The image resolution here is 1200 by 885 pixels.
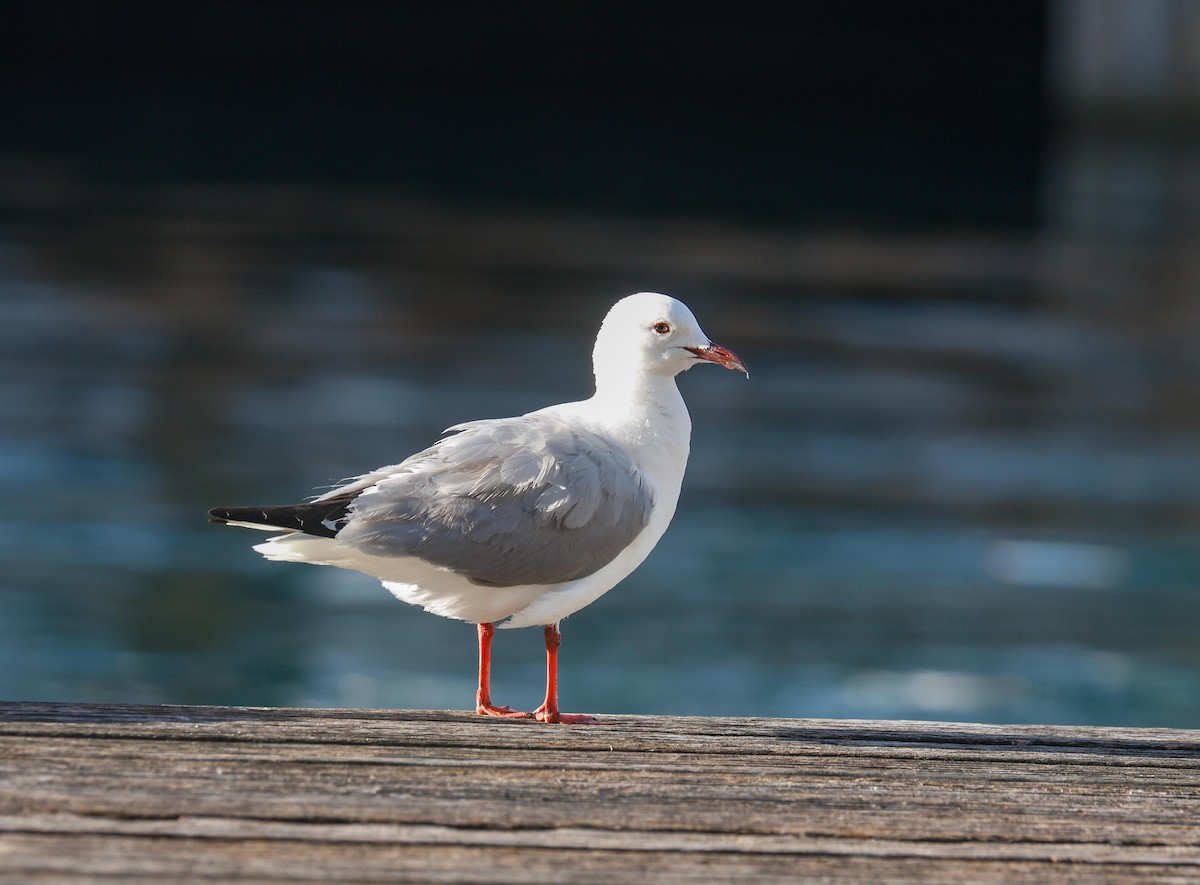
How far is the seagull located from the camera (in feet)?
13.6

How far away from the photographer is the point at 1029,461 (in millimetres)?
12625

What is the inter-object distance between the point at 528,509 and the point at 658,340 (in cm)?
61

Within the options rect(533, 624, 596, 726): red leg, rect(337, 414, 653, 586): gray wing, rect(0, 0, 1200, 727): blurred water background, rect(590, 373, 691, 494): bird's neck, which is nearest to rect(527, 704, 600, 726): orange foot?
rect(533, 624, 596, 726): red leg

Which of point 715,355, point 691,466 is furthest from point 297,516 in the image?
point 691,466

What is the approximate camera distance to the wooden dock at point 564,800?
3.29 m

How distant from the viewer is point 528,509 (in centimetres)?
421

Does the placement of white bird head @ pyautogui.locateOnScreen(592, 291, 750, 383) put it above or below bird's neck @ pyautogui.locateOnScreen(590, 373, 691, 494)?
above

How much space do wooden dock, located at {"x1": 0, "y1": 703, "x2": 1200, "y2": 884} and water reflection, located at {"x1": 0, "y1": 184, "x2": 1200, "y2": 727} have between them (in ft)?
14.8

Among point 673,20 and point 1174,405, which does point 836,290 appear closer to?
point 1174,405

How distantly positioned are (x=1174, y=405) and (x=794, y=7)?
3324 centimetres

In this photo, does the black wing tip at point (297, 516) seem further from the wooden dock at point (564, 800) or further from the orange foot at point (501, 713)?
the orange foot at point (501, 713)

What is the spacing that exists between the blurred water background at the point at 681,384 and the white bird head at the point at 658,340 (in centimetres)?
437

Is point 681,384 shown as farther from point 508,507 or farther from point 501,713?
point 508,507

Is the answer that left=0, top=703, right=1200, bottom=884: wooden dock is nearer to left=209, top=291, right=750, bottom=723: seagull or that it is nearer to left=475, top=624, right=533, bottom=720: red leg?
left=475, top=624, right=533, bottom=720: red leg
